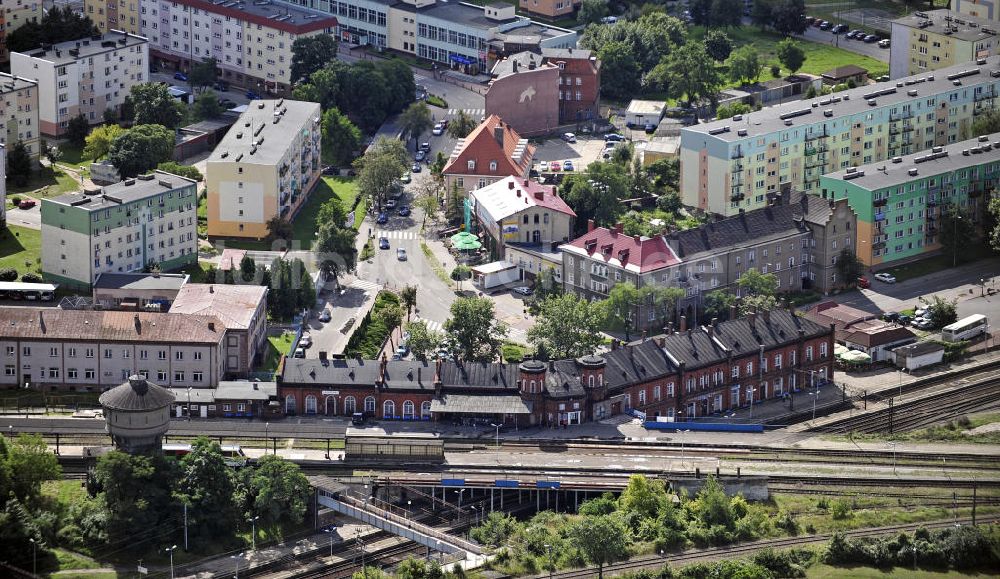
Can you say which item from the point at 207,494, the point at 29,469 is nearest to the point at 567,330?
the point at 207,494

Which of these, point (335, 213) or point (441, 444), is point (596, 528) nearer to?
point (441, 444)

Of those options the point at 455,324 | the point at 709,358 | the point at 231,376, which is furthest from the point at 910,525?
the point at 231,376

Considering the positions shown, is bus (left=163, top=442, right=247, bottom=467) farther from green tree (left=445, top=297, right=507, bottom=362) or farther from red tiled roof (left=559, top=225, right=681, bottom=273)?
red tiled roof (left=559, top=225, right=681, bottom=273)

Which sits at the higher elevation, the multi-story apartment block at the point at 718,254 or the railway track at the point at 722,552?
the multi-story apartment block at the point at 718,254

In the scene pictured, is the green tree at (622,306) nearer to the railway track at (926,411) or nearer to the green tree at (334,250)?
the railway track at (926,411)

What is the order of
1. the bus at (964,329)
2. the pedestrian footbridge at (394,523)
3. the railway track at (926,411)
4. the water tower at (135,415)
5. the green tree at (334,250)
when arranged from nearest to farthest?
the pedestrian footbridge at (394,523) < the water tower at (135,415) < the railway track at (926,411) < the bus at (964,329) < the green tree at (334,250)

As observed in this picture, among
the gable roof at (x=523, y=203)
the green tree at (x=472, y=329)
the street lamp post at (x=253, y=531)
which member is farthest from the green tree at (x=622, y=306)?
the street lamp post at (x=253, y=531)
